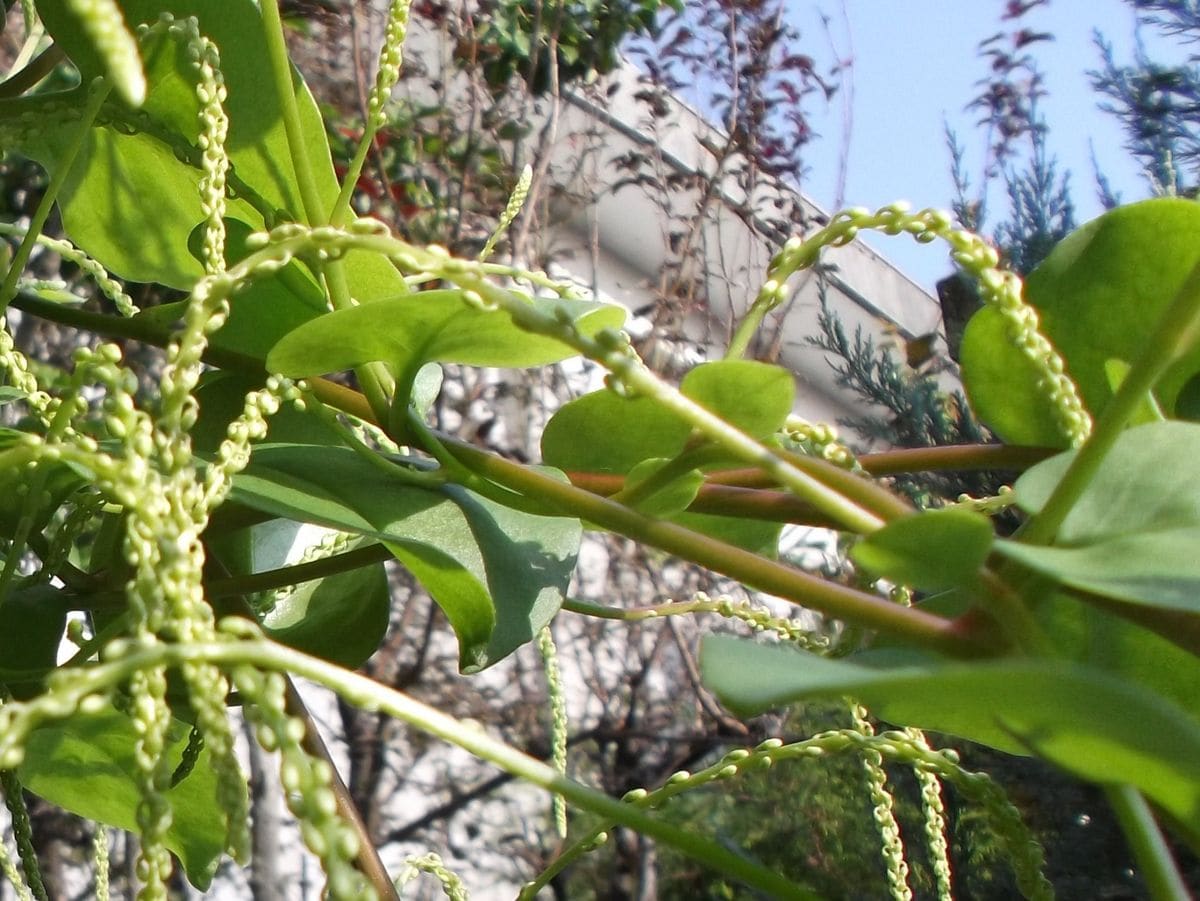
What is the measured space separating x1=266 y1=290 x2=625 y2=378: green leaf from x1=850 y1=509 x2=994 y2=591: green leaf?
6 cm

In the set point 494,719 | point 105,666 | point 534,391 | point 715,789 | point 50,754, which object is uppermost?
point 105,666

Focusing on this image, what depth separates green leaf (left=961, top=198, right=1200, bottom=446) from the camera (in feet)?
0.60

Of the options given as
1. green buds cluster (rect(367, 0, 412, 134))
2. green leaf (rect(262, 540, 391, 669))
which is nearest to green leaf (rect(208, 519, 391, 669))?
green leaf (rect(262, 540, 391, 669))

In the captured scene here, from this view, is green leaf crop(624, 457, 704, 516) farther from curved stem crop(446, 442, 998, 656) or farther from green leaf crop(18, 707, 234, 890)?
green leaf crop(18, 707, 234, 890)

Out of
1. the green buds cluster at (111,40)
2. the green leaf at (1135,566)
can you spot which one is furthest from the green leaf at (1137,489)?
the green buds cluster at (111,40)

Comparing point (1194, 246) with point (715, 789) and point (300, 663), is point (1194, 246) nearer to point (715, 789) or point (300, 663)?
point (300, 663)

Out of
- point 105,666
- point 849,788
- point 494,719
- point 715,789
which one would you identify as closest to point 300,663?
point 105,666

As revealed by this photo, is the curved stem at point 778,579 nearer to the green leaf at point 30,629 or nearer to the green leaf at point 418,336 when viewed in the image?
the green leaf at point 418,336

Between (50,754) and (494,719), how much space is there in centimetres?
132

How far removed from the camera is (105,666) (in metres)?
0.10

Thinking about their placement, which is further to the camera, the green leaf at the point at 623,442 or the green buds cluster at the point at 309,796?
the green leaf at the point at 623,442

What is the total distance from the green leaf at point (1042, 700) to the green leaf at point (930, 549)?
16mm

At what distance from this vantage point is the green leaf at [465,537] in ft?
0.66

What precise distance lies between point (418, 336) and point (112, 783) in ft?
0.50
